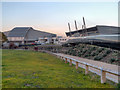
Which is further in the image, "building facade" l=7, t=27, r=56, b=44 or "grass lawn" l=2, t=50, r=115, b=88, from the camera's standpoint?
"building facade" l=7, t=27, r=56, b=44

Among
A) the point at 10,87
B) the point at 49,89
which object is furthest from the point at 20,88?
the point at 49,89

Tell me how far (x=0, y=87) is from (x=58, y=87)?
74.1 inches

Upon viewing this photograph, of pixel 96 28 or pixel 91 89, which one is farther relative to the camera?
pixel 96 28

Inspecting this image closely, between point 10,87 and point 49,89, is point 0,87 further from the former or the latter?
point 49,89

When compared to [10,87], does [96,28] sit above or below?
above

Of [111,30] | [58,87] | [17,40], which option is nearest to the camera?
[58,87]

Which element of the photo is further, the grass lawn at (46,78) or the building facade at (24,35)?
the building facade at (24,35)

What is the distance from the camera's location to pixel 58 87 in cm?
566

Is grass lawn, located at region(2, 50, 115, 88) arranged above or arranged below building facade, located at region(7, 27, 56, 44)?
below

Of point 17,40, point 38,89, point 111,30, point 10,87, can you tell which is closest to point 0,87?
point 10,87

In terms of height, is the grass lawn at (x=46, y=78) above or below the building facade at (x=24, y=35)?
below

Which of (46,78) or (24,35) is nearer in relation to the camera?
(46,78)

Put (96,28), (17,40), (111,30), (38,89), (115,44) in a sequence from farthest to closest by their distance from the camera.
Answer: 1. (17,40)
2. (111,30)
3. (96,28)
4. (115,44)
5. (38,89)

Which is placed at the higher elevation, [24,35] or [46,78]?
[24,35]
